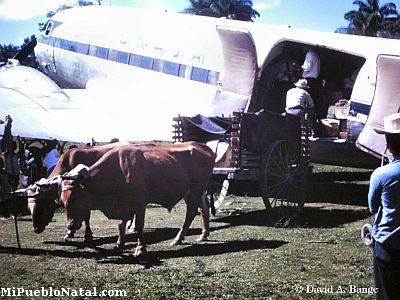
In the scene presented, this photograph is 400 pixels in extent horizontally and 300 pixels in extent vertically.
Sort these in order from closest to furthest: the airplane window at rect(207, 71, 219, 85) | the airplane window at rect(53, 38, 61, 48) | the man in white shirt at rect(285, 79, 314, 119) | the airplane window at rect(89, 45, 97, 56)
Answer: the man in white shirt at rect(285, 79, 314, 119)
the airplane window at rect(207, 71, 219, 85)
the airplane window at rect(89, 45, 97, 56)
the airplane window at rect(53, 38, 61, 48)

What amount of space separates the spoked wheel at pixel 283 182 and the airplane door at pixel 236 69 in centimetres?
186

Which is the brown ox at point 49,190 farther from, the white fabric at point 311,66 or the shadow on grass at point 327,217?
the white fabric at point 311,66

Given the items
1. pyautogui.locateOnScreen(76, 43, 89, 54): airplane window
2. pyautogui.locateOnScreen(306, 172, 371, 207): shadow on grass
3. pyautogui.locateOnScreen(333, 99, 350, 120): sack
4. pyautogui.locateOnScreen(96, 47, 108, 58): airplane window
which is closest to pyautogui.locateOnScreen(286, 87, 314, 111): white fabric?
pyautogui.locateOnScreen(333, 99, 350, 120): sack

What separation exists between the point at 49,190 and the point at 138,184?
1125 mm

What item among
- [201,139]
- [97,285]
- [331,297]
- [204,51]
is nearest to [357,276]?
[331,297]

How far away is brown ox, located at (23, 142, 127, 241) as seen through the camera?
7.29m

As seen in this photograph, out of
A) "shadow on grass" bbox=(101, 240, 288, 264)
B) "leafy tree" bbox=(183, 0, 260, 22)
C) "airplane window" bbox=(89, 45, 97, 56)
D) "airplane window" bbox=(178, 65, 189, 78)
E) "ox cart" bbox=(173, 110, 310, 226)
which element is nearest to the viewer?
→ "shadow on grass" bbox=(101, 240, 288, 264)

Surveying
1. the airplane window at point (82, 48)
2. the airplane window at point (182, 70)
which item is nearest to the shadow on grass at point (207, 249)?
the airplane window at point (182, 70)

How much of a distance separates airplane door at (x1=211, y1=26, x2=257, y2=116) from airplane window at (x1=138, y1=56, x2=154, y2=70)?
3.73 m

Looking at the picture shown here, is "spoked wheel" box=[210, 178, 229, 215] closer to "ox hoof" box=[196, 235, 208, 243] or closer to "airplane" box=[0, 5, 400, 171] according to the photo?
"airplane" box=[0, 5, 400, 171]

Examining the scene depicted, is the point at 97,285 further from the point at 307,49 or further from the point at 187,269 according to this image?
the point at 307,49

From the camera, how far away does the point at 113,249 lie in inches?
305

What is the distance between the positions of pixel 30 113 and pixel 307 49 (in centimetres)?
609

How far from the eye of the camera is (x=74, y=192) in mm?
7121
